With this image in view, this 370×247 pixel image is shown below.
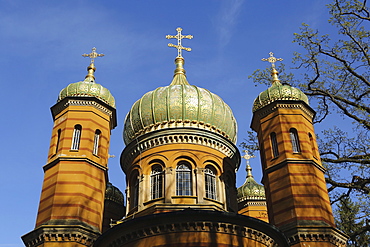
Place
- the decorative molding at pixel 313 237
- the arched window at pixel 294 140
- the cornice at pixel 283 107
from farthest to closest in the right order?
the cornice at pixel 283 107
the arched window at pixel 294 140
the decorative molding at pixel 313 237

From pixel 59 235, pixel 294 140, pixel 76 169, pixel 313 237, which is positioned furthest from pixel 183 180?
pixel 313 237

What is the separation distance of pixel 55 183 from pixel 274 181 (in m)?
8.59

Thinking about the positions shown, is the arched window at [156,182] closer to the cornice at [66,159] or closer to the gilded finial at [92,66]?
the cornice at [66,159]

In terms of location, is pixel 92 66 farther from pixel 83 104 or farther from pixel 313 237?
pixel 313 237

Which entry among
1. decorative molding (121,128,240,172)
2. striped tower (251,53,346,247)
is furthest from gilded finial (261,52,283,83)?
decorative molding (121,128,240,172)

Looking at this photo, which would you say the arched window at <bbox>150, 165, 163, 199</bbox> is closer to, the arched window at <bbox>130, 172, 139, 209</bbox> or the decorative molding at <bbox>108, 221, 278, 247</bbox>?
the arched window at <bbox>130, 172, 139, 209</bbox>

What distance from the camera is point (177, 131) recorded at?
67.3ft

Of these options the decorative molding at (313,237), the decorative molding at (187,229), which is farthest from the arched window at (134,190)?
the decorative molding at (313,237)

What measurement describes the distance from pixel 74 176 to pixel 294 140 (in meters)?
9.07

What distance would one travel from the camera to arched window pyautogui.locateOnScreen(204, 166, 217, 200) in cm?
1970

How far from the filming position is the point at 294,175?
18.8 metres

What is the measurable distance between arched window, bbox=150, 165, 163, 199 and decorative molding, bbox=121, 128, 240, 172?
1.10 metres

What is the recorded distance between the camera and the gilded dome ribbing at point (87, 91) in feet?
67.9

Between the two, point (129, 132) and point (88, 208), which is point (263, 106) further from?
point (88, 208)
